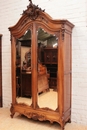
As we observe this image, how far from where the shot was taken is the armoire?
97.8 inches

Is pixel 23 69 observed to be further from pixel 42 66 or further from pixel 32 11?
pixel 32 11

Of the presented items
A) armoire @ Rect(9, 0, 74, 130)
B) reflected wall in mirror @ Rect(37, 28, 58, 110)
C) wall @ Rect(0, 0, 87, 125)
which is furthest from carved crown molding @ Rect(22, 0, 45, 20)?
wall @ Rect(0, 0, 87, 125)

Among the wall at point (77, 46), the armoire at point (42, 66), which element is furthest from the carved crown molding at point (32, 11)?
the wall at point (77, 46)

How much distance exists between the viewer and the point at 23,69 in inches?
111

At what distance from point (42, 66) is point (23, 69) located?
39 centimetres

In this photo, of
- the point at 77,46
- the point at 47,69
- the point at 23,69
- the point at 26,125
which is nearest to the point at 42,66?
the point at 47,69

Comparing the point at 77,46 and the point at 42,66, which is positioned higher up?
the point at 77,46

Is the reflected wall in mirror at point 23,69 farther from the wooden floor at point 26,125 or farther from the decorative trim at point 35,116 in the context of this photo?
the wooden floor at point 26,125

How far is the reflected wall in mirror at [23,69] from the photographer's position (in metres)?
2.76

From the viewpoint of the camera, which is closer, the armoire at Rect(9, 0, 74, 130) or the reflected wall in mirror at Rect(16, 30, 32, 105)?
the armoire at Rect(9, 0, 74, 130)

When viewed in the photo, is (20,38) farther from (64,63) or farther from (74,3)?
(74,3)

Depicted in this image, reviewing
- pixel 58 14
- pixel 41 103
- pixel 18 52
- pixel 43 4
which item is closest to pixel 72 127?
pixel 41 103

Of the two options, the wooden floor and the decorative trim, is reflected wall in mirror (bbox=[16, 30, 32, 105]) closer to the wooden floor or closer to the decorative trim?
the decorative trim

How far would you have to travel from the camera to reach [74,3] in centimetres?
274
